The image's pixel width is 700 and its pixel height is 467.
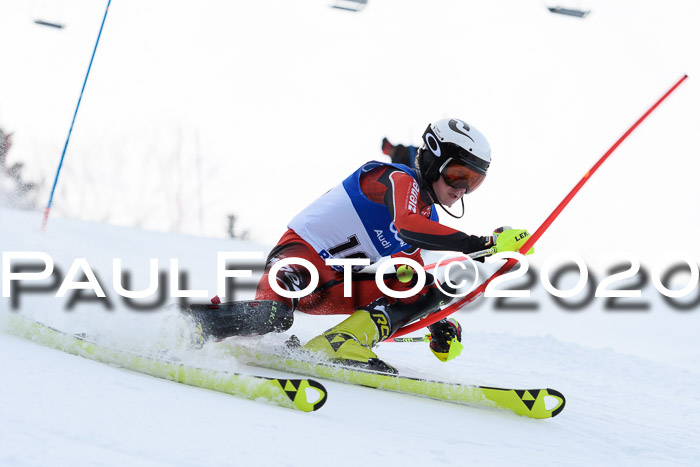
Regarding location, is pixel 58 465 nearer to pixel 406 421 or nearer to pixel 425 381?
pixel 406 421

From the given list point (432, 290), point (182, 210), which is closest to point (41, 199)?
point (182, 210)

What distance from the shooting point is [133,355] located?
2.34m

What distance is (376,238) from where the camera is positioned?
3350 millimetres

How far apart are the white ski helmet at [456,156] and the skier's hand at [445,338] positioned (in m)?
0.79

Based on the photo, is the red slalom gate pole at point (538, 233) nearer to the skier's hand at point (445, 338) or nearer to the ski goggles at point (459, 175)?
the skier's hand at point (445, 338)

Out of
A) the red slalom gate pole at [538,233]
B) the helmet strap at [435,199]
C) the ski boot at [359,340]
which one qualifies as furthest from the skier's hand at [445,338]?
the helmet strap at [435,199]

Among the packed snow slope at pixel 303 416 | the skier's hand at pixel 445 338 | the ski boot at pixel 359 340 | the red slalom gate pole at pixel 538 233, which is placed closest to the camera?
the packed snow slope at pixel 303 416

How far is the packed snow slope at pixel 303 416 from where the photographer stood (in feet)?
4.69

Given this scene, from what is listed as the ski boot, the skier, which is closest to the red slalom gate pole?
the skier

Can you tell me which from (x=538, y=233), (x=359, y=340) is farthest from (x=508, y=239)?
(x=359, y=340)

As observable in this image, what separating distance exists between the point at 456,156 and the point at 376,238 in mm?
574

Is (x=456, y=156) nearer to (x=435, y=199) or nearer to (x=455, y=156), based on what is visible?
(x=455, y=156)

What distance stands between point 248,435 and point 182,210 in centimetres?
2674

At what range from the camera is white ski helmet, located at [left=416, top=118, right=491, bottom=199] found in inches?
127
